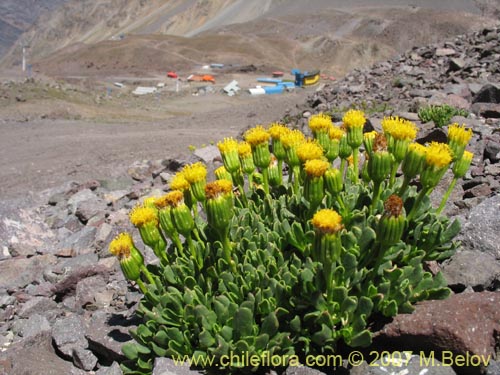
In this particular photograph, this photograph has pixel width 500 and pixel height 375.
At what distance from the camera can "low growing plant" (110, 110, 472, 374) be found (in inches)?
111

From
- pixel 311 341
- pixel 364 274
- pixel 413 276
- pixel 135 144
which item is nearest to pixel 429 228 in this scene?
pixel 413 276

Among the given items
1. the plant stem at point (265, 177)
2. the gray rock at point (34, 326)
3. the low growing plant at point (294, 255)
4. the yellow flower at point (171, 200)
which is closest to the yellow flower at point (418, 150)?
the low growing plant at point (294, 255)

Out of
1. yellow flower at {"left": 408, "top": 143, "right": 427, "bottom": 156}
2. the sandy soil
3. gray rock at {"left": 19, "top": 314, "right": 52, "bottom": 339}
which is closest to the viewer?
yellow flower at {"left": 408, "top": 143, "right": 427, "bottom": 156}

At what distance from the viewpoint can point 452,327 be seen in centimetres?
267

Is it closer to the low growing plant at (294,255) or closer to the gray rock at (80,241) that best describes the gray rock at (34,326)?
the low growing plant at (294,255)

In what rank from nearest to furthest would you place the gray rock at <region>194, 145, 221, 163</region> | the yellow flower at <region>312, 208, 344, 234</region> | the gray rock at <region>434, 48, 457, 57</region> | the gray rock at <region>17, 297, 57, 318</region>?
1. the yellow flower at <region>312, 208, 344, 234</region>
2. the gray rock at <region>17, 297, 57, 318</region>
3. the gray rock at <region>194, 145, 221, 163</region>
4. the gray rock at <region>434, 48, 457, 57</region>

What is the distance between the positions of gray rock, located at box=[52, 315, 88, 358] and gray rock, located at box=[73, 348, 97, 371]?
5 centimetres

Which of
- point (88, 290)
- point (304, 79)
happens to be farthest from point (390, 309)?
point (304, 79)

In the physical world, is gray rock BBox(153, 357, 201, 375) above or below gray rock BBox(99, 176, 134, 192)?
above

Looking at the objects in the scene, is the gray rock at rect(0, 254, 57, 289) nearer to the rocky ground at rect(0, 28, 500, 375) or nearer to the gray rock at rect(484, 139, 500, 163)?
the rocky ground at rect(0, 28, 500, 375)

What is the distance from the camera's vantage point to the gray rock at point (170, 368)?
293cm

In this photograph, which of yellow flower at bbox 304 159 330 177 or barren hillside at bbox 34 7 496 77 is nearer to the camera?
yellow flower at bbox 304 159 330 177

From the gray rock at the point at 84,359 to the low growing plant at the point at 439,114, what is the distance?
5.50 metres

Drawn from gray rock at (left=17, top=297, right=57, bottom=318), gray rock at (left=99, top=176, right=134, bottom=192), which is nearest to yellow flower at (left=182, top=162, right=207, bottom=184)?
gray rock at (left=17, top=297, right=57, bottom=318)
